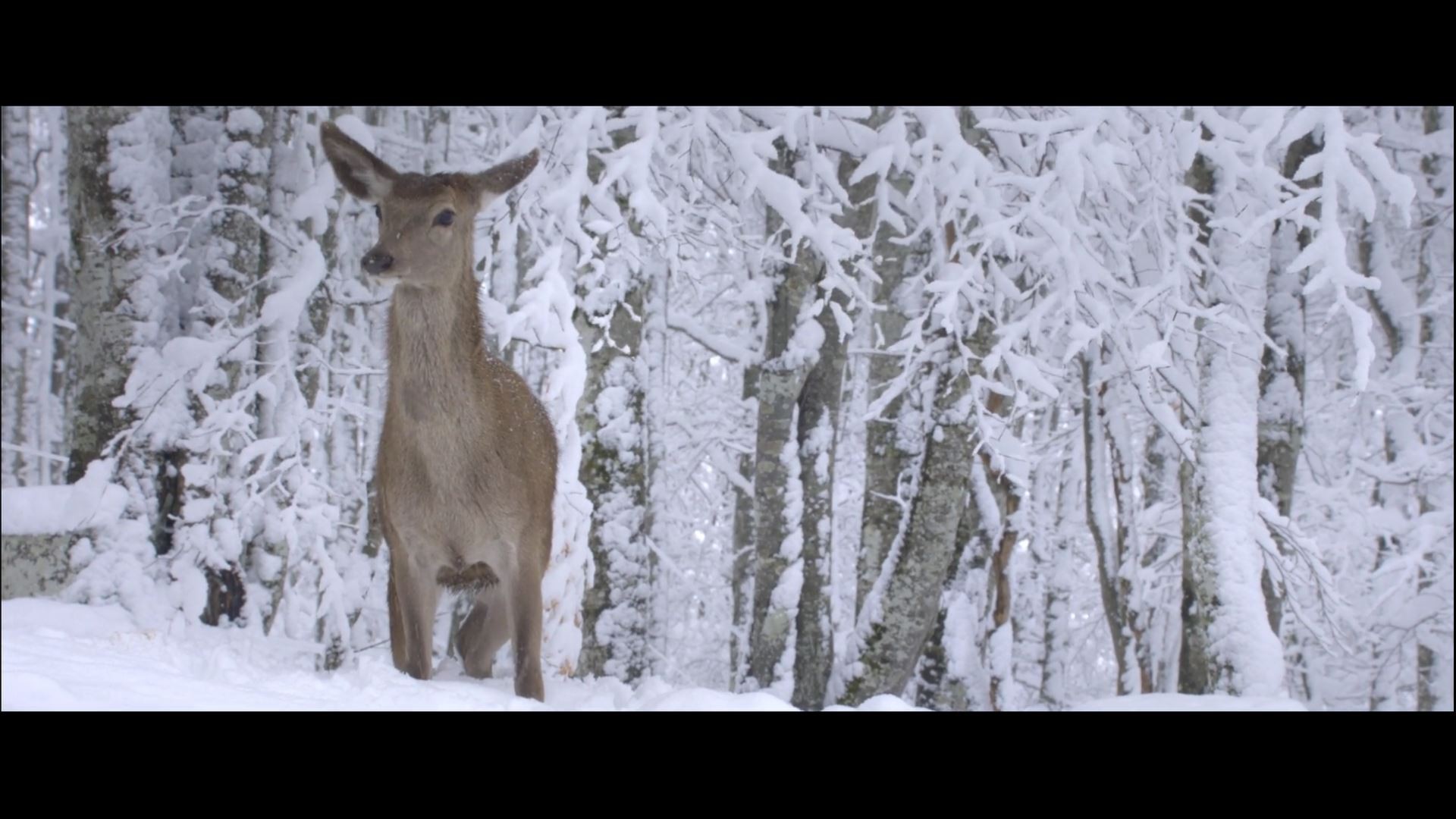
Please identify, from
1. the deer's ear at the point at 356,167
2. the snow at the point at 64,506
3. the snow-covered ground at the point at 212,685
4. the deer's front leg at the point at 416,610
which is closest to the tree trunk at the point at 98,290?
the snow at the point at 64,506

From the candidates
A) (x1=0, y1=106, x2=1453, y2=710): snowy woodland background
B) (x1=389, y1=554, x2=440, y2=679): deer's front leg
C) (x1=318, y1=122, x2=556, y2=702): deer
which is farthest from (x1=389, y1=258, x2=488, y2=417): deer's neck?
(x1=389, y1=554, x2=440, y2=679): deer's front leg

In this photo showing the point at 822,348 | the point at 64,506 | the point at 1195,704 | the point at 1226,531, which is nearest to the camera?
the point at 1195,704

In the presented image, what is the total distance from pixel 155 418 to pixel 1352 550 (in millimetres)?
13651

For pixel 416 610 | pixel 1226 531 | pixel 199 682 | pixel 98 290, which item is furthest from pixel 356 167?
pixel 1226 531

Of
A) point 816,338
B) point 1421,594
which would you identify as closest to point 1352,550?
point 1421,594

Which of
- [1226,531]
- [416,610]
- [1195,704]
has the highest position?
[1226,531]

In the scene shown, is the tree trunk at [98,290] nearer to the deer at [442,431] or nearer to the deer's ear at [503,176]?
the deer at [442,431]

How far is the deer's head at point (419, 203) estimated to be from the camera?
15.5ft

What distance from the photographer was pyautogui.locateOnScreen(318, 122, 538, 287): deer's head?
474cm

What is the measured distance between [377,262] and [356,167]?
67 cm

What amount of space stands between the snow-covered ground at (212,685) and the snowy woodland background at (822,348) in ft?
1.94

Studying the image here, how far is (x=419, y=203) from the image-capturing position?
4805mm

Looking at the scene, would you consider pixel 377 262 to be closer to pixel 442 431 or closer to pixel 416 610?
pixel 442 431
